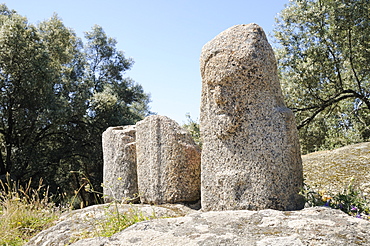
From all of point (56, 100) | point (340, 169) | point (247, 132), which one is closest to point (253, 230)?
point (247, 132)

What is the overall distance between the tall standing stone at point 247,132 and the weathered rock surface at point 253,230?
4.30 feet

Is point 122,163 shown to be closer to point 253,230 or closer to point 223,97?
point 223,97

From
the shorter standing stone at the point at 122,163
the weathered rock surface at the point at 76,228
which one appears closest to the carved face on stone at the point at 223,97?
the weathered rock surface at the point at 76,228

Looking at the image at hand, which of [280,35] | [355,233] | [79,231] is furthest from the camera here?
[280,35]

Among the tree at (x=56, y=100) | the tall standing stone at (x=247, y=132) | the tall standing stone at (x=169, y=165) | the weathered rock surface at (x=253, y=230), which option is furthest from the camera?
the tree at (x=56, y=100)

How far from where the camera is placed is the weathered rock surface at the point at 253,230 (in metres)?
2.47

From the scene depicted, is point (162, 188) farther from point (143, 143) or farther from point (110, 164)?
point (110, 164)

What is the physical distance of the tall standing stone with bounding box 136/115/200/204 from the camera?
6035mm

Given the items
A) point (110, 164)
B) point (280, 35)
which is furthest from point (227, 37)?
point (280, 35)

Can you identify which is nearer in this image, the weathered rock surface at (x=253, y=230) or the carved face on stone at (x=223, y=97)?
the weathered rock surface at (x=253, y=230)

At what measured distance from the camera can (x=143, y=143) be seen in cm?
658

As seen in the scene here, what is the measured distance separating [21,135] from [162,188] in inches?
543

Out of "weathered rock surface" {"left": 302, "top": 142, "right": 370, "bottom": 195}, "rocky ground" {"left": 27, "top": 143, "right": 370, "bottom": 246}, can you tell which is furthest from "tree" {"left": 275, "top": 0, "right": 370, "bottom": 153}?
"rocky ground" {"left": 27, "top": 143, "right": 370, "bottom": 246}

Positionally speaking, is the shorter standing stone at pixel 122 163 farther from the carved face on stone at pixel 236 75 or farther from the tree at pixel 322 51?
the tree at pixel 322 51
